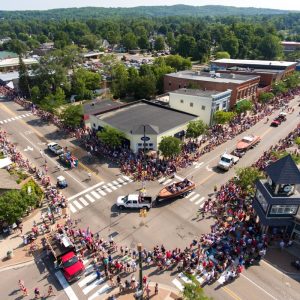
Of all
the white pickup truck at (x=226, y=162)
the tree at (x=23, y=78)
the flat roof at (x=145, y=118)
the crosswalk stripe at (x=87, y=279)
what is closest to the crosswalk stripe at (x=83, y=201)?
the crosswalk stripe at (x=87, y=279)

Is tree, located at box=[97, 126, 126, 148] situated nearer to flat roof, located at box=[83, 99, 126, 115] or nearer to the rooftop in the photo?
flat roof, located at box=[83, 99, 126, 115]

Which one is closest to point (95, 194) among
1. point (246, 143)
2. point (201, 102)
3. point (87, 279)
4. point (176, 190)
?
point (176, 190)

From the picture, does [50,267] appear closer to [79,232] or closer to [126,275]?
[79,232]

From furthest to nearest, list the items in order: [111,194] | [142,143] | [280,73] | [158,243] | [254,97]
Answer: [280,73] < [254,97] < [142,143] < [111,194] < [158,243]

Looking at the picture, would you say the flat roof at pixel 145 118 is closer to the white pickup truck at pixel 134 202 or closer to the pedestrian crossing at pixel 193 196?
the pedestrian crossing at pixel 193 196

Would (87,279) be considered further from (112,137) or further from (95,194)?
(112,137)

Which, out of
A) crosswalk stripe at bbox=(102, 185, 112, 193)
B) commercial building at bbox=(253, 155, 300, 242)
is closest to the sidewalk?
commercial building at bbox=(253, 155, 300, 242)

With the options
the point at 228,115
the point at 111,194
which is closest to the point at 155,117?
the point at 228,115
